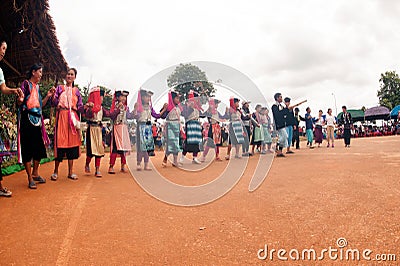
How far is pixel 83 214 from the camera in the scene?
10.1ft

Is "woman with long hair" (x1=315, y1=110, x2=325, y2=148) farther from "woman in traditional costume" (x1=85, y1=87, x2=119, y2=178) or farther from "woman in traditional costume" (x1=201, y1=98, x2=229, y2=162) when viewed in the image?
"woman in traditional costume" (x1=85, y1=87, x2=119, y2=178)

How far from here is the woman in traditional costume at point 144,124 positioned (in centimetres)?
623

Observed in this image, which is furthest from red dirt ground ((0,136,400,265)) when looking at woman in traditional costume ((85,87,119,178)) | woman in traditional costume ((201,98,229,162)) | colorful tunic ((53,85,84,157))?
woman in traditional costume ((201,98,229,162))

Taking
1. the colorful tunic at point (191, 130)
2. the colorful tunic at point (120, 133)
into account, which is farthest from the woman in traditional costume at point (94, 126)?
the colorful tunic at point (191, 130)

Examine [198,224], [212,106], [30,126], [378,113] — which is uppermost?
[378,113]

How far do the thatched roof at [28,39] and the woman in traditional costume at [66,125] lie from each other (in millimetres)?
2429

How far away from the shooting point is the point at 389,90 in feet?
136

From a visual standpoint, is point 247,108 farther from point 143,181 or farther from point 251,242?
point 251,242

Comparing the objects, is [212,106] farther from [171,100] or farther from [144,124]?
[144,124]

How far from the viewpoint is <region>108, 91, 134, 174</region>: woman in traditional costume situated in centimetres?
591

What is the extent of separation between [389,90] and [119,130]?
4656 cm

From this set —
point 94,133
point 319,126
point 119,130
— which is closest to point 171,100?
point 119,130

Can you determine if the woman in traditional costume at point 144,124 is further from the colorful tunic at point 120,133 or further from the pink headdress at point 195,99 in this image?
the pink headdress at point 195,99

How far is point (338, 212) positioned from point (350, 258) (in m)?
0.88
